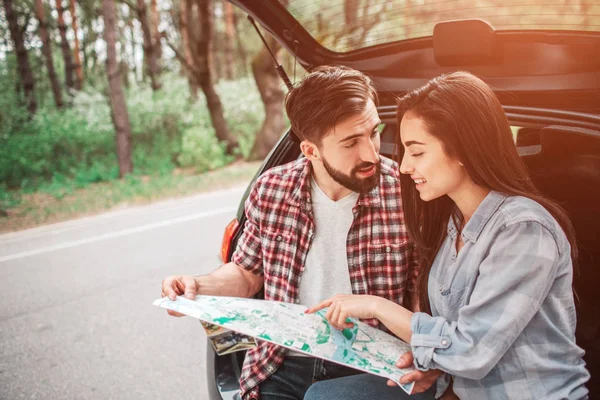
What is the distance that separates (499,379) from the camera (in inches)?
51.9

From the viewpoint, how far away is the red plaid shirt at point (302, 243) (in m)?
1.90

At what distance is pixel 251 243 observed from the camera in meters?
2.11

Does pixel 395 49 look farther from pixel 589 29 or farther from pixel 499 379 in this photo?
pixel 499 379

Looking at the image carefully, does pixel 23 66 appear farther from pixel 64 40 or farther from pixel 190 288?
pixel 190 288

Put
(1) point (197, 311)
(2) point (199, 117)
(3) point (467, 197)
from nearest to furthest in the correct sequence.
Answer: (3) point (467, 197)
(1) point (197, 311)
(2) point (199, 117)

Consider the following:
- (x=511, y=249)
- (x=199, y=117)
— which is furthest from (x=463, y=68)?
(x=199, y=117)

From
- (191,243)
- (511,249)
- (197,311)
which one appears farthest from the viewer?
(191,243)

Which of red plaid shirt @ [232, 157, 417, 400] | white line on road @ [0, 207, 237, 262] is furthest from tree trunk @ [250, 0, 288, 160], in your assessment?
red plaid shirt @ [232, 157, 417, 400]

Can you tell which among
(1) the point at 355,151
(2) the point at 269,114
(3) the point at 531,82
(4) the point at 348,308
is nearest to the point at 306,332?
(4) the point at 348,308

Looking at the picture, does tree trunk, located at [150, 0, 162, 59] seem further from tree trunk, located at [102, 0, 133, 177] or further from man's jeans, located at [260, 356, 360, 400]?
man's jeans, located at [260, 356, 360, 400]

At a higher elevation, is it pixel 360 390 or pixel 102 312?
pixel 360 390

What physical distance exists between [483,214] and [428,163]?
0.20 m

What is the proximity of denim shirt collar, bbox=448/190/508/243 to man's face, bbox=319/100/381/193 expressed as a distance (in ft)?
1.81

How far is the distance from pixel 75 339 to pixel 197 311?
2754mm
